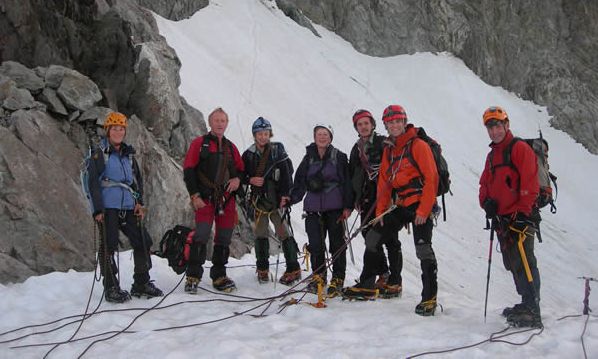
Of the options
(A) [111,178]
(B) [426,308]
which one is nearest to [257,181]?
(A) [111,178]

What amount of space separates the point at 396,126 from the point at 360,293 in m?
2.37

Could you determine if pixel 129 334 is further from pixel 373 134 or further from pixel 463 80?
pixel 463 80

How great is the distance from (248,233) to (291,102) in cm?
1517

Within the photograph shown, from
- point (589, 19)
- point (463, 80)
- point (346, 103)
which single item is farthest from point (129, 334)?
point (589, 19)

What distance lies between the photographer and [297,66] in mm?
29688

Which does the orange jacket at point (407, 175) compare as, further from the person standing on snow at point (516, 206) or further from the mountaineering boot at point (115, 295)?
the mountaineering boot at point (115, 295)

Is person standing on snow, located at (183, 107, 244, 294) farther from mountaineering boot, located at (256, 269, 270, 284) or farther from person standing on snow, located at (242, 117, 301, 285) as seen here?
mountaineering boot, located at (256, 269, 270, 284)

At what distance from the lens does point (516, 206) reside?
5.77m

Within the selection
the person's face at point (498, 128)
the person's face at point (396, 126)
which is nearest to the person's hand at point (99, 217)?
the person's face at point (396, 126)

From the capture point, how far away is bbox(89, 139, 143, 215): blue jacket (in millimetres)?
6641

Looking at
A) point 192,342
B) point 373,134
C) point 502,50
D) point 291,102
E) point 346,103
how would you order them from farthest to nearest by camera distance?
point 502,50 → point 346,103 → point 291,102 → point 373,134 → point 192,342

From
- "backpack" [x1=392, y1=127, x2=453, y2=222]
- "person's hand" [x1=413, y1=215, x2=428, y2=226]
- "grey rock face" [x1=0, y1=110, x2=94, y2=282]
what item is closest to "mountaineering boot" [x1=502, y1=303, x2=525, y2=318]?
"backpack" [x1=392, y1=127, x2=453, y2=222]

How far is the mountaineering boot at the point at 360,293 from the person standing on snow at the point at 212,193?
71.6 inches

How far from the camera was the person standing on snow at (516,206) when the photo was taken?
560 centimetres
